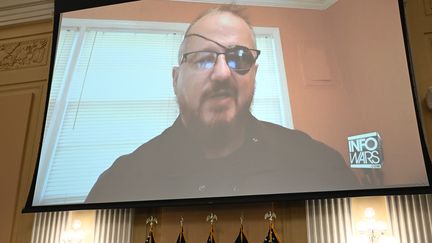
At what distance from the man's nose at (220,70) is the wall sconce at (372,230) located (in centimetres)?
144

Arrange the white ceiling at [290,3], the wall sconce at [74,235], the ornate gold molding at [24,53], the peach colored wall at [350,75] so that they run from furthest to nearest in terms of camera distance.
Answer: the ornate gold molding at [24,53] → the white ceiling at [290,3] → the wall sconce at [74,235] → the peach colored wall at [350,75]

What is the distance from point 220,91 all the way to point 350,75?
0.97m

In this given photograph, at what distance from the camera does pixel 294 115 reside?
10.4ft

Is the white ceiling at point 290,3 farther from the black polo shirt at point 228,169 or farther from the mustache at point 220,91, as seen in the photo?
the black polo shirt at point 228,169

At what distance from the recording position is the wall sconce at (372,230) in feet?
9.24

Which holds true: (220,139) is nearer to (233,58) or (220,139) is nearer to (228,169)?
(228,169)

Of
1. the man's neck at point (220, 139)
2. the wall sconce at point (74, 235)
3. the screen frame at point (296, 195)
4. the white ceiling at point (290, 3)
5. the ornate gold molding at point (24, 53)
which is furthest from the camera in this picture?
the ornate gold molding at point (24, 53)

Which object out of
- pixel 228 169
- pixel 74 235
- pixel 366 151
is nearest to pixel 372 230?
pixel 366 151

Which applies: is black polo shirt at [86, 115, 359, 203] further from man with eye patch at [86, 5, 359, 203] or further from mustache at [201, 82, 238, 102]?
mustache at [201, 82, 238, 102]

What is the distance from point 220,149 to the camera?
3.18 meters

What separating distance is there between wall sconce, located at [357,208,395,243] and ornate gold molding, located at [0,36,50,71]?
10.6 ft

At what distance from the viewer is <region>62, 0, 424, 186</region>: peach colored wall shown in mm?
2912

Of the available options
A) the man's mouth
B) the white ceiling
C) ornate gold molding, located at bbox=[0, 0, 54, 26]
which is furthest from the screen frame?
ornate gold molding, located at bbox=[0, 0, 54, 26]

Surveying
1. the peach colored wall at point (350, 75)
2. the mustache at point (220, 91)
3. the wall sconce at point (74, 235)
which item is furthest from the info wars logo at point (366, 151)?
the wall sconce at point (74, 235)
